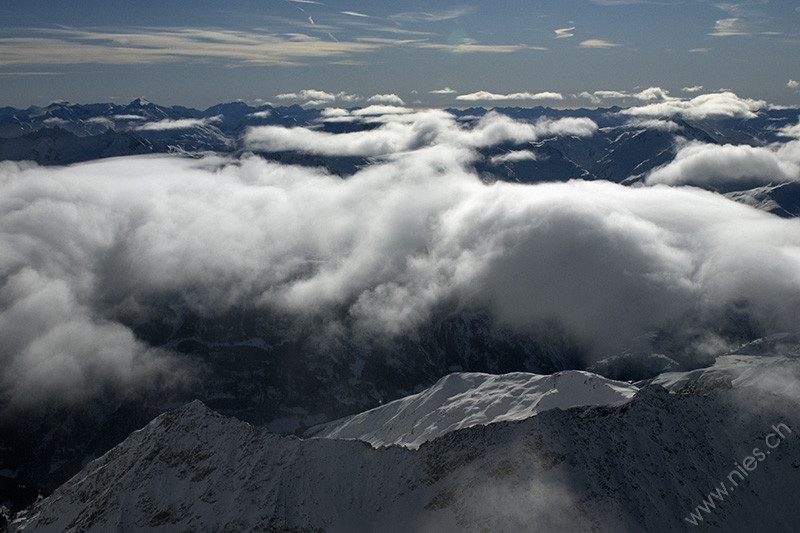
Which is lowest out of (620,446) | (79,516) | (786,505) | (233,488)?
(79,516)

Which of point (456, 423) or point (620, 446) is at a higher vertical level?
point (620, 446)

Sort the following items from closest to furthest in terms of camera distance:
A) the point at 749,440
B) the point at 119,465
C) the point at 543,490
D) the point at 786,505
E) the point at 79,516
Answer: the point at 543,490, the point at 786,505, the point at 749,440, the point at 79,516, the point at 119,465

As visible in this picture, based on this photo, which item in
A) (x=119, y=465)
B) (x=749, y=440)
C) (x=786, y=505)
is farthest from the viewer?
(x=119, y=465)

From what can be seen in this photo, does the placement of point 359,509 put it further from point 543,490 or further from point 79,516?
point 79,516

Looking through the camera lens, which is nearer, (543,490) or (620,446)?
(543,490)

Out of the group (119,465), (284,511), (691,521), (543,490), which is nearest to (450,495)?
(543,490)

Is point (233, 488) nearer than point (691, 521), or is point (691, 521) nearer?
point (691, 521)

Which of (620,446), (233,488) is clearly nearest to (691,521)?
(620,446)

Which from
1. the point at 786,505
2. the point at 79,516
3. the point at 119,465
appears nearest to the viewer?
the point at 786,505

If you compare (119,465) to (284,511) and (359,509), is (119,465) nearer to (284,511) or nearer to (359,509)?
(284,511)
